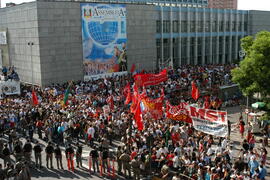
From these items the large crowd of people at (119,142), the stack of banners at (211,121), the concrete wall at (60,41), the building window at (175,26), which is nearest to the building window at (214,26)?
the building window at (175,26)

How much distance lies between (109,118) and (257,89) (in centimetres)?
965

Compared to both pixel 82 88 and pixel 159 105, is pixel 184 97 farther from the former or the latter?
pixel 159 105

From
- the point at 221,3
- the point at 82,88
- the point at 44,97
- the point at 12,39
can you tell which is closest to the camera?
the point at 44,97

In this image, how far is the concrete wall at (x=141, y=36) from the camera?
154 feet

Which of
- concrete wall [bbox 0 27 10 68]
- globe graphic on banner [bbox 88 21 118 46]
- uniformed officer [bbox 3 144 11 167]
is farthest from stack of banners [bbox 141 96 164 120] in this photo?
concrete wall [bbox 0 27 10 68]

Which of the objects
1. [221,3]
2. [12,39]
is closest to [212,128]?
[12,39]

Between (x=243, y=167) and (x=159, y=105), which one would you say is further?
(x=159, y=105)

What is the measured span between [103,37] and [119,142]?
23.3 m

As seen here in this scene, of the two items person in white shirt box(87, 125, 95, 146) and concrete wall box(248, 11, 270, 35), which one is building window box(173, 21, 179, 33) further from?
person in white shirt box(87, 125, 95, 146)

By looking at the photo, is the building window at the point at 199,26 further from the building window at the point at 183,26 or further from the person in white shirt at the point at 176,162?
the person in white shirt at the point at 176,162

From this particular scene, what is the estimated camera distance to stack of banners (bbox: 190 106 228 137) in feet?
54.7

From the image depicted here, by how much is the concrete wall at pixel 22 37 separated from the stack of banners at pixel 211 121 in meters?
25.8

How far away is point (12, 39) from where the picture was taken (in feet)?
149

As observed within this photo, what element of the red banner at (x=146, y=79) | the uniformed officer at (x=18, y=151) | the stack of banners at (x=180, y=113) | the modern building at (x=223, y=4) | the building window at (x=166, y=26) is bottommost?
the uniformed officer at (x=18, y=151)
